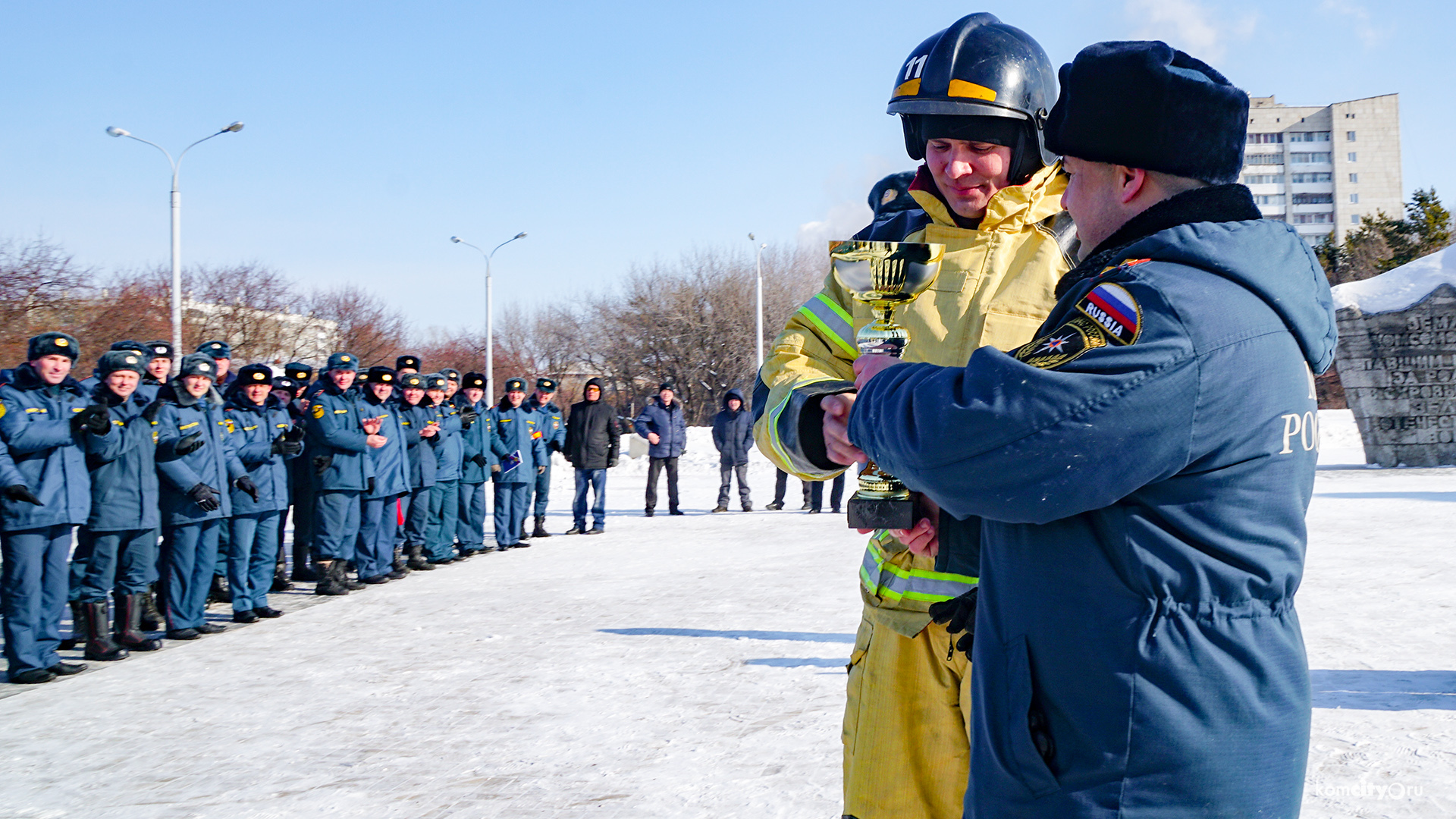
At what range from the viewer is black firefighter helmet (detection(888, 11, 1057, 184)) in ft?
7.36

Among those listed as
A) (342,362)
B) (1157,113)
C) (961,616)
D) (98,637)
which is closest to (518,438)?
(342,362)

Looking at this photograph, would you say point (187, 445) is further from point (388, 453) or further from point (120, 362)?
point (388, 453)

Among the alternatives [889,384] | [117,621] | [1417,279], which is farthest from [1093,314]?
[1417,279]

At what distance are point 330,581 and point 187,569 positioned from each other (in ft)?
6.82

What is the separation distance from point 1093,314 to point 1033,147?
1.05 metres

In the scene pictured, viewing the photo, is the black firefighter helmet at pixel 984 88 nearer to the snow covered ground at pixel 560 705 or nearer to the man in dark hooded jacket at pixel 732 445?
the snow covered ground at pixel 560 705

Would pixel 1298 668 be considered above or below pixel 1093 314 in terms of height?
below

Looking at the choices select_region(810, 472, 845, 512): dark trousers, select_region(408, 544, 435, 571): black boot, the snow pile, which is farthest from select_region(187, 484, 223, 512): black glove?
the snow pile

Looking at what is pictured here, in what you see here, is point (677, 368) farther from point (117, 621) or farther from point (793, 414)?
Result: point (793, 414)

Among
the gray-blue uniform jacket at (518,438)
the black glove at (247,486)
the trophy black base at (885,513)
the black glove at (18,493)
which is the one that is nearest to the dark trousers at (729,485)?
the gray-blue uniform jacket at (518,438)

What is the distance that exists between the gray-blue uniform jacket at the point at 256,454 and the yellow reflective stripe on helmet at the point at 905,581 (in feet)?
24.4

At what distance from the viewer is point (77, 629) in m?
7.48

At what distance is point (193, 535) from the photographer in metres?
7.82

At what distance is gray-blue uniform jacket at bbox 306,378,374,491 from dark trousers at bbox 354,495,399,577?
1.20 ft
